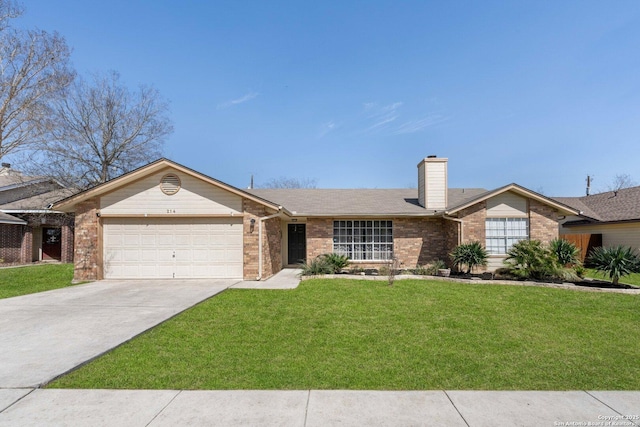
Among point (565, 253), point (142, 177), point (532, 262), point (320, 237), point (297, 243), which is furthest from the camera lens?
point (297, 243)

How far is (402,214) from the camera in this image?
14461mm

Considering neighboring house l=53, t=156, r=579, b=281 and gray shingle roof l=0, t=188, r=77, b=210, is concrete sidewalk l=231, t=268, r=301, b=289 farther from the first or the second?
gray shingle roof l=0, t=188, r=77, b=210

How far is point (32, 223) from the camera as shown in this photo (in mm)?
19891

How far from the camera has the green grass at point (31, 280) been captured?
11238 millimetres

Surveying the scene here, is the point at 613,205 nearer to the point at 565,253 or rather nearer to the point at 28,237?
the point at 565,253

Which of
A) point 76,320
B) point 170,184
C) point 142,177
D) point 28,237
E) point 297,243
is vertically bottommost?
point 76,320

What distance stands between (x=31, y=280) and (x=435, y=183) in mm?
17569

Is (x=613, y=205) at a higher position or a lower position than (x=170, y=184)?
lower

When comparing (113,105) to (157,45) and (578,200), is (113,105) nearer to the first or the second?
(157,45)

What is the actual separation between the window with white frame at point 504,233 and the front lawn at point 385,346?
15.4ft

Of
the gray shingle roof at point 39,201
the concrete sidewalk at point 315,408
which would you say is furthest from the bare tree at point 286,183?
the concrete sidewalk at point 315,408

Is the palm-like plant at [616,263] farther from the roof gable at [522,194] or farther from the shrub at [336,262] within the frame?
the shrub at [336,262]

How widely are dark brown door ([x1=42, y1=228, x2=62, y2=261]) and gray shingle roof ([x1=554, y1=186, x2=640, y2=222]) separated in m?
30.7

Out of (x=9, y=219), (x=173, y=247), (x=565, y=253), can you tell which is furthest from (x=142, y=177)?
(x=565, y=253)
